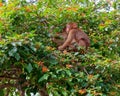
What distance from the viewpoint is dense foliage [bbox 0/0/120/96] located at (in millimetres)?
3301

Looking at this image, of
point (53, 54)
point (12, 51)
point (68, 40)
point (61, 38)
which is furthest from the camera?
point (61, 38)

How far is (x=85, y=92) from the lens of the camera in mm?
3303

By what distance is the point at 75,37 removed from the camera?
421 cm

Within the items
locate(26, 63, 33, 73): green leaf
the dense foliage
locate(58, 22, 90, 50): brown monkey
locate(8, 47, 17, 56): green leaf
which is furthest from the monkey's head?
locate(8, 47, 17, 56): green leaf

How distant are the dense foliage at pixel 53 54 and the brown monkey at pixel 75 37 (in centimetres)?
12

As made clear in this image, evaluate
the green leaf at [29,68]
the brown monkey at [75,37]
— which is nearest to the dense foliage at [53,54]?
the green leaf at [29,68]

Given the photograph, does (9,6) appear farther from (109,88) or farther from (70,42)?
(109,88)

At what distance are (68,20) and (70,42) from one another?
0.43m

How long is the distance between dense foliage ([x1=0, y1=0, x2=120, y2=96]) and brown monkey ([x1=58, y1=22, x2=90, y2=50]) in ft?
0.38

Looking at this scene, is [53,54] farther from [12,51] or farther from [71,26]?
[71,26]

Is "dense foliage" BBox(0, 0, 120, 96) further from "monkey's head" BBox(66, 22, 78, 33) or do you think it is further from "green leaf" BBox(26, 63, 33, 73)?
"monkey's head" BBox(66, 22, 78, 33)

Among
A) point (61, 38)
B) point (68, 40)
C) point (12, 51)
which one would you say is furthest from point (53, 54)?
point (61, 38)

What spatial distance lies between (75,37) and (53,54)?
2.44ft

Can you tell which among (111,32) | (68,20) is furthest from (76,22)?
(111,32)
